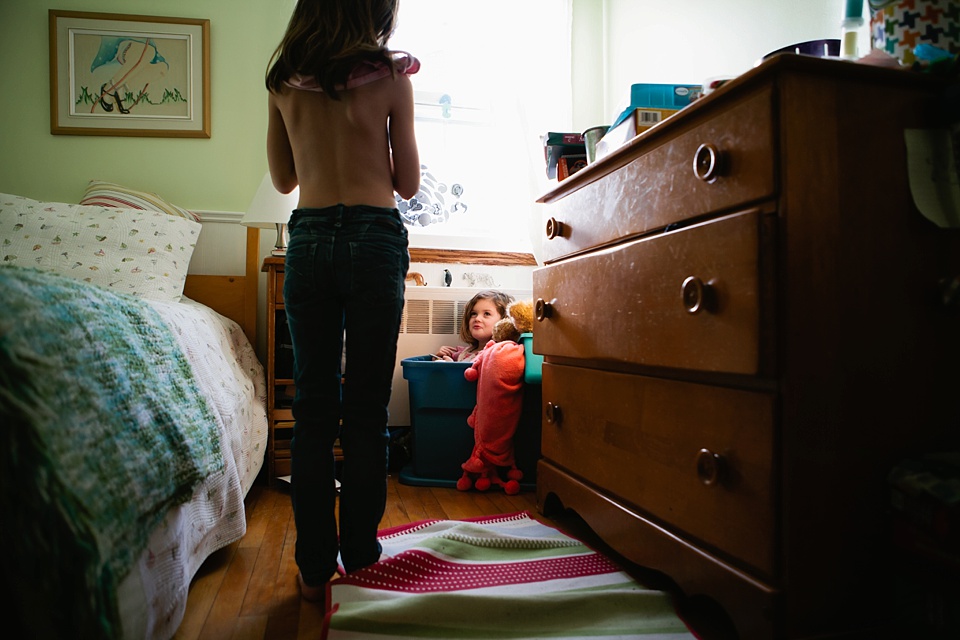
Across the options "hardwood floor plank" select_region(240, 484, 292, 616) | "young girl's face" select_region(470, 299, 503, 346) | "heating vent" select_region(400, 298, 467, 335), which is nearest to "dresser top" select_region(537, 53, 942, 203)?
"hardwood floor plank" select_region(240, 484, 292, 616)

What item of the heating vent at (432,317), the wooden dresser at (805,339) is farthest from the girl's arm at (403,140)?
the heating vent at (432,317)

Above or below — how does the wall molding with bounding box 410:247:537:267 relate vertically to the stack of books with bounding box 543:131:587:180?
below

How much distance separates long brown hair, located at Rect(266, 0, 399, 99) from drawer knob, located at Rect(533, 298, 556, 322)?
66 cm

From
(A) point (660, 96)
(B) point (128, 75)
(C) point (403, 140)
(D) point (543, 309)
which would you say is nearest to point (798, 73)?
(A) point (660, 96)

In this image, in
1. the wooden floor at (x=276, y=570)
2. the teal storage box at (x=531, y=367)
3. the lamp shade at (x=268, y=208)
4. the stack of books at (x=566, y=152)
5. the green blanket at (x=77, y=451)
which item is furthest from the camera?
the lamp shade at (x=268, y=208)

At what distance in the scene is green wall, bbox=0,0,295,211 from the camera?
2.25 meters

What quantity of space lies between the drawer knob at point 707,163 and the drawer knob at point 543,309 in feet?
1.83

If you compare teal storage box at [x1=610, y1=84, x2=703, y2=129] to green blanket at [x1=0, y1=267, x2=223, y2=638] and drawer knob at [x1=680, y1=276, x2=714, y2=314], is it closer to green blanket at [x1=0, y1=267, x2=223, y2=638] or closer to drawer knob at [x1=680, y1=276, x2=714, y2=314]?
drawer knob at [x1=680, y1=276, x2=714, y2=314]

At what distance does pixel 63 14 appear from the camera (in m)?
2.27

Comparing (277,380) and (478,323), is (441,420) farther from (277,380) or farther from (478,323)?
(277,380)

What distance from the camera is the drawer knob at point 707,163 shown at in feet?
2.82

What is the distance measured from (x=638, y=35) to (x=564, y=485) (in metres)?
→ 1.85

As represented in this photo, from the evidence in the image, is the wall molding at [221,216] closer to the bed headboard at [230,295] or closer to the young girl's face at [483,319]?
the bed headboard at [230,295]

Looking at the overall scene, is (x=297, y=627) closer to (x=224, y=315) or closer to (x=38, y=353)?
(x=38, y=353)
